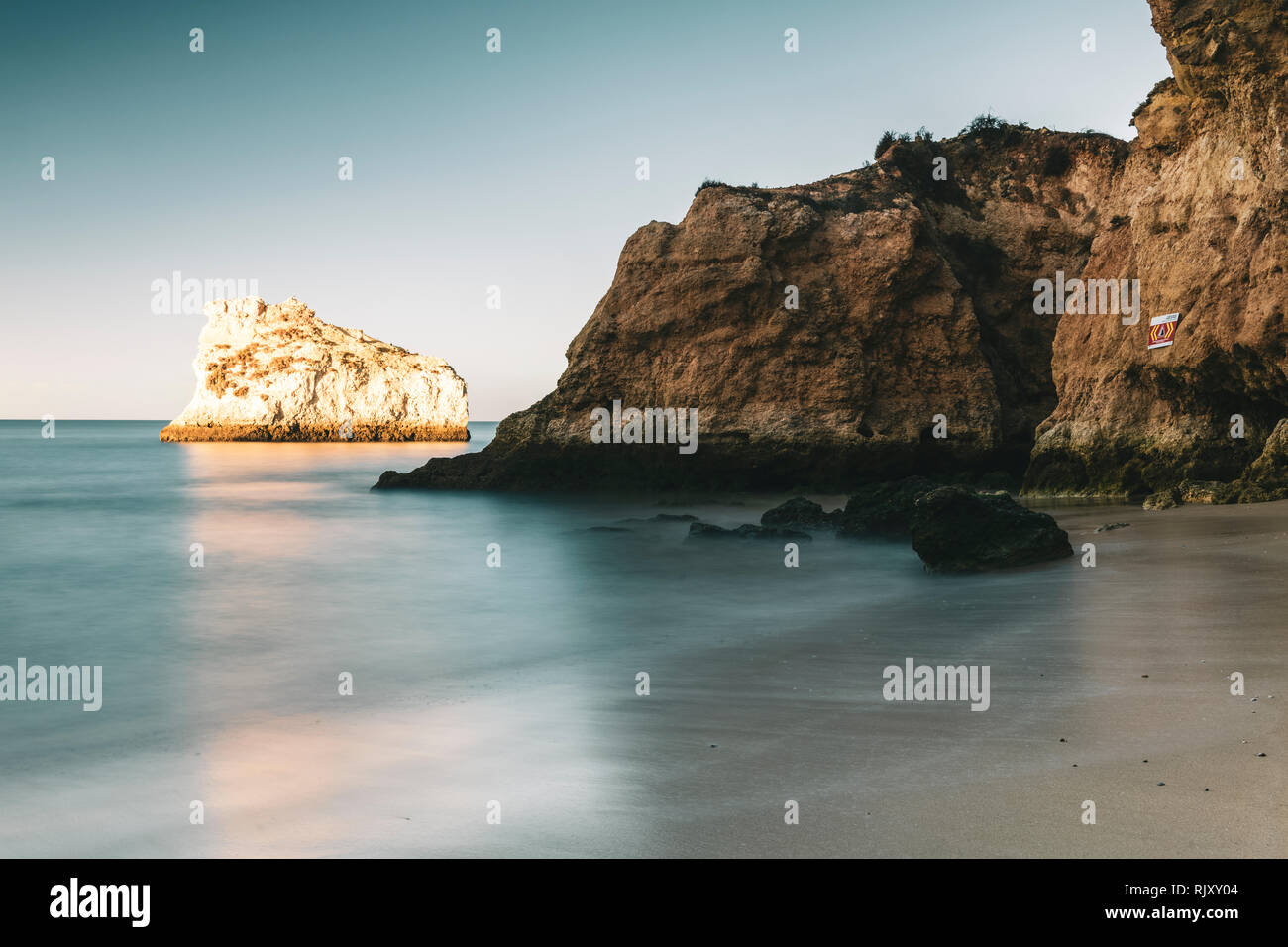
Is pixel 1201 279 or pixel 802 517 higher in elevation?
pixel 1201 279

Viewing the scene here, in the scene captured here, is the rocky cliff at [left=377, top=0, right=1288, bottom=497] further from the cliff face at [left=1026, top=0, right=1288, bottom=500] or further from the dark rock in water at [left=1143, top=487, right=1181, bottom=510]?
the dark rock in water at [left=1143, top=487, right=1181, bottom=510]

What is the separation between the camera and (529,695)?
6457 mm

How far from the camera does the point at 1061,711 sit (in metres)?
4.98

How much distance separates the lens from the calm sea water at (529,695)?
3969mm

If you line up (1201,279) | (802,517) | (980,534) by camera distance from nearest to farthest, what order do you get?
(980,534) → (1201,279) → (802,517)

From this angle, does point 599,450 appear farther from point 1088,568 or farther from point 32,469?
point 32,469

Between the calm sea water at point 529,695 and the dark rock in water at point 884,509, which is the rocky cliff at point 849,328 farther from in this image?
the calm sea water at point 529,695

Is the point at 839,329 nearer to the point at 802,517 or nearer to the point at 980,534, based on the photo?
the point at 802,517

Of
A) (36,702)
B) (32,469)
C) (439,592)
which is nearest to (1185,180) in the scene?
(439,592)

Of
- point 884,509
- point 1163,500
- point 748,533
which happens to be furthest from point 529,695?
point 1163,500

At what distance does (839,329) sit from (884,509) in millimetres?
9965

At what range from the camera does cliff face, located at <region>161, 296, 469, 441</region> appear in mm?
80938

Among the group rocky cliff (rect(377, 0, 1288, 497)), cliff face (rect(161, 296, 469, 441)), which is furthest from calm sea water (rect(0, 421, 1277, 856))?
cliff face (rect(161, 296, 469, 441))

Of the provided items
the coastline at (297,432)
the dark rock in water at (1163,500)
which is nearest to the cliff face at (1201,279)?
the dark rock in water at (1163,500)
